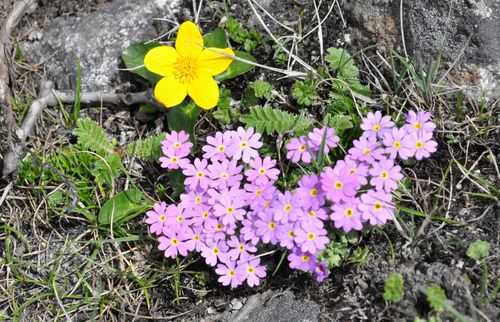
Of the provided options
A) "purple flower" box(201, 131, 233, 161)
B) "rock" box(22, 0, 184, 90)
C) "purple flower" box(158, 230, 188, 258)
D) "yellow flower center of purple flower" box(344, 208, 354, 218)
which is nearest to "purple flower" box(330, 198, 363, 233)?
"yellow flower center of purple flower" box(344, 208, 354, 218)

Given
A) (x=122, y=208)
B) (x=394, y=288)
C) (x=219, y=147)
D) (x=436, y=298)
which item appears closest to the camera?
(x=436, y=298)

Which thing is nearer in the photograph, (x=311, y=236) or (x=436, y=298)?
(x=436, y=298)

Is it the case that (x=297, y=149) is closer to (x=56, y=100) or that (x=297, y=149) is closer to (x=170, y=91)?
(x=170, y=91)

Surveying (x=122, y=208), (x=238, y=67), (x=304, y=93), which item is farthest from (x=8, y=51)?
(x=304, y=93)

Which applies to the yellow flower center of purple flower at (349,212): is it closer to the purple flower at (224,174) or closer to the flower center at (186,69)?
the purple flower at (224,174)

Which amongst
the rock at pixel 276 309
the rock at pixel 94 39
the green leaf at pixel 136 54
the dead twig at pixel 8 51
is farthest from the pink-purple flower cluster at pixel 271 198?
the dead twig at pixel 8 51

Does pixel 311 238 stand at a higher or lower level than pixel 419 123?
lower

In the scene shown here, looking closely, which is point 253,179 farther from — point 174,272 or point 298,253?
point 174,272
